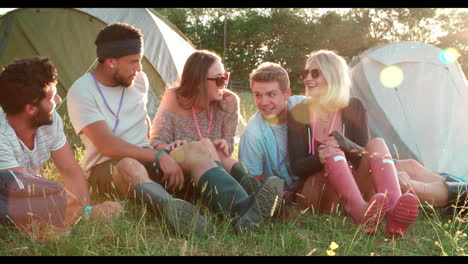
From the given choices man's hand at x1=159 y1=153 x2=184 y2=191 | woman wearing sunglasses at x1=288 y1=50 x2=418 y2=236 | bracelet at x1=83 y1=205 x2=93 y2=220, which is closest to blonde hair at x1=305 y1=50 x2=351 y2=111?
woman wearing sunglasses at x1=288 y1=50 x2=418 y2=236

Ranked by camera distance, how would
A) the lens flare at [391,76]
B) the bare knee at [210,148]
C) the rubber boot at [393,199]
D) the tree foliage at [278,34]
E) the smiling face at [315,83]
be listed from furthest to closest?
the tree foliage at [278,34] < the lens flare at [391,76] < the smiling face at [315,83] < the bare knee at [210,148] < the rubber boot at [393,199]

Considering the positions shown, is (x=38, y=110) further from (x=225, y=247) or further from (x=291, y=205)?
(x=291, y=205)

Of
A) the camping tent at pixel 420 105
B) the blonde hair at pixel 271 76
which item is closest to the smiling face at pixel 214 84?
the blonde hair at pixel 271 76

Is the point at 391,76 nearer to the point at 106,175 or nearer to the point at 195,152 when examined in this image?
the point at 195,152

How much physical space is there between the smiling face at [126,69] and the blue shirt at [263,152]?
0.97 m

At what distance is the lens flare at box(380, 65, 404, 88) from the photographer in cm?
512

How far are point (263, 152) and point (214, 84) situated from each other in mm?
640

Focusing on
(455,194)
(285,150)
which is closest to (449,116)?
(455,194)

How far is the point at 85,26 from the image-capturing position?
5820 mm

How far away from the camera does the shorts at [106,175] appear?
3168mm

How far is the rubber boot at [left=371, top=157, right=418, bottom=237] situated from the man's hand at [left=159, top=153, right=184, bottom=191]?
124 cm

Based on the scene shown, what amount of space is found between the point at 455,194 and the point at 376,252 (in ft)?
3.42

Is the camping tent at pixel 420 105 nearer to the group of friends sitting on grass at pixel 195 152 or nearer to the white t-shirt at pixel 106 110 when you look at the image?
the group of friends sitting on grass at pixel 195 152

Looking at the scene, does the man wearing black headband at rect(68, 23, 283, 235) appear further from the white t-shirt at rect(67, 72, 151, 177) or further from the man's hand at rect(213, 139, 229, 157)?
the man's hand at rect(213, 139, 229, 157)
